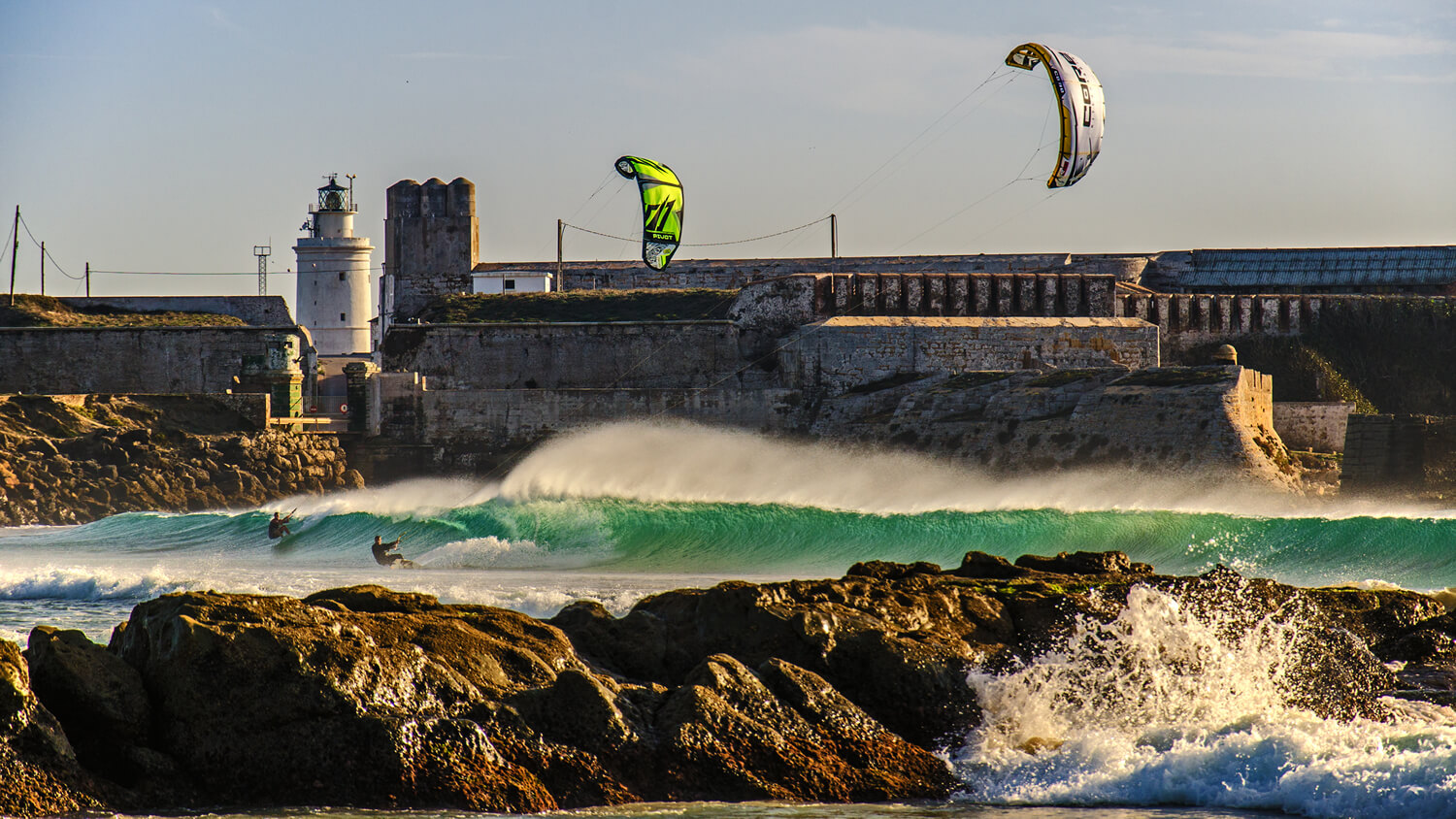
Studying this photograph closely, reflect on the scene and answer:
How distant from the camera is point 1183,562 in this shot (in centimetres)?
1812

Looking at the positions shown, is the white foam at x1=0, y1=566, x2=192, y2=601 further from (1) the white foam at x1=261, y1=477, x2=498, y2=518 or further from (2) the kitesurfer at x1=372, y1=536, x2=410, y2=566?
(1) the white foam at x1=261, y1=477, x2=498, y2=518

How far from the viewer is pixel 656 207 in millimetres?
27625

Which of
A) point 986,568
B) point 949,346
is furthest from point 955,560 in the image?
point 949,346

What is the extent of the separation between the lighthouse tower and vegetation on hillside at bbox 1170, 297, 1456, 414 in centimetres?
2444

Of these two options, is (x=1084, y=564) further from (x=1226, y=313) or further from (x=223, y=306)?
(x=223, y=306)

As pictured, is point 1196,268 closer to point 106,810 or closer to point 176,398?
point 176,398

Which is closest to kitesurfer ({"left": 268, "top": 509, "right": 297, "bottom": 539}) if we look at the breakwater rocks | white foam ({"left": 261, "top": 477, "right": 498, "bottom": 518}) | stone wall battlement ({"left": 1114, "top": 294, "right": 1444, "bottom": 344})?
white foam ({"left": 261, "top": 477, "right": 498, "bottom": 518})

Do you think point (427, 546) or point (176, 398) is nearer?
point (427, 546)

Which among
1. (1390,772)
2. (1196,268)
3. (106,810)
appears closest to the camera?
(106,810)

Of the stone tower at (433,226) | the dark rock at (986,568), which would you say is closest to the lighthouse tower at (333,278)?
the stone tower at (433,226)

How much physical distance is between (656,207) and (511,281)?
1098cm

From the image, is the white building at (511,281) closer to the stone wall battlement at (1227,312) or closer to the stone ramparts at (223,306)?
the stone ramparts at (223,306)

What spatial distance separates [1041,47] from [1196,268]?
17.9 m

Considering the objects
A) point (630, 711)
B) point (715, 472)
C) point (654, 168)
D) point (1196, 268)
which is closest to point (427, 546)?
point (715, 472)
